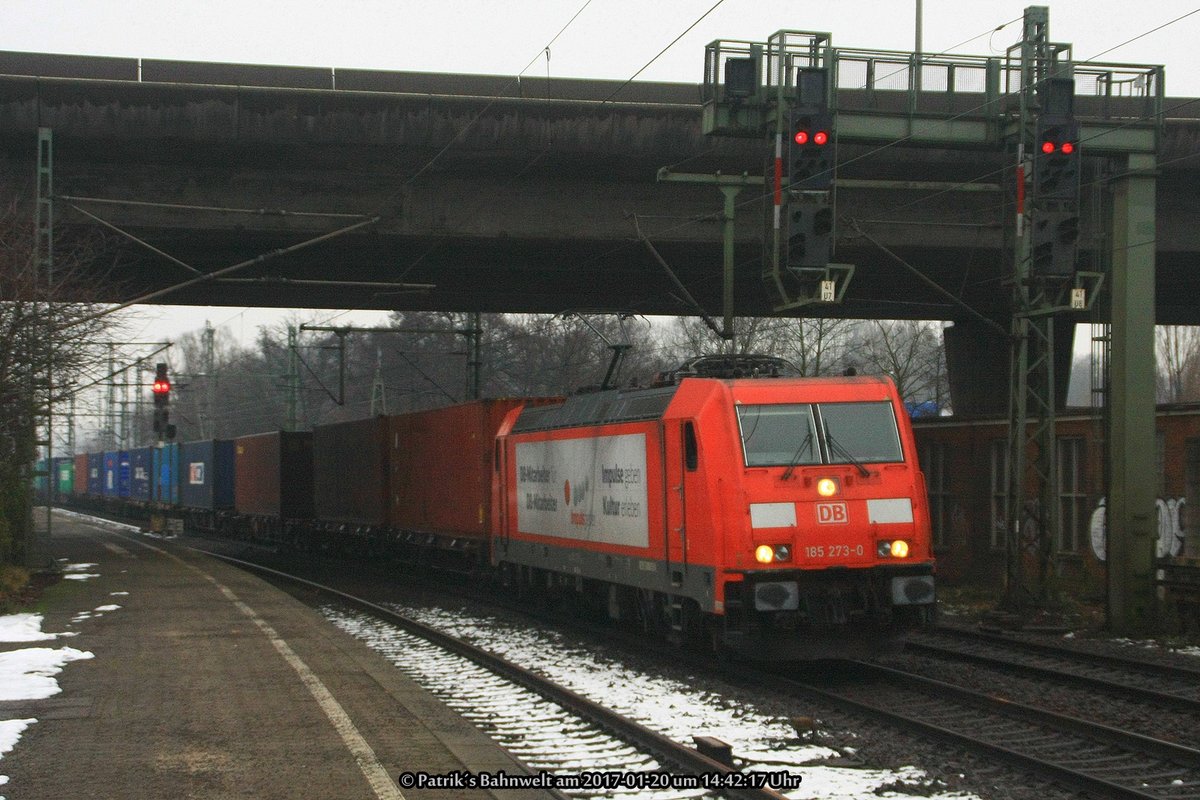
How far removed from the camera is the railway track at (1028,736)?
27.9 ft

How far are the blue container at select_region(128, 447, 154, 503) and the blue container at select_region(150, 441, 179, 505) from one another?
3.05ft

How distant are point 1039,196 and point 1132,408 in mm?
2973

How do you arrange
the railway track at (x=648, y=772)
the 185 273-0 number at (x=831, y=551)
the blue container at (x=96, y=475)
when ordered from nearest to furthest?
the railway track at (x=648, y=772), the 185 273-0 number at (x=831, y=551), the blue container at (x=96, y=475)

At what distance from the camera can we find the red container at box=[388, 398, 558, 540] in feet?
73.2

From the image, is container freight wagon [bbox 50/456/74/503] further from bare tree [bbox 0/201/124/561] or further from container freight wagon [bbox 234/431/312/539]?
bare tree [bbox 0/201/124/561]

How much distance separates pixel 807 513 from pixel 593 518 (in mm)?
4114

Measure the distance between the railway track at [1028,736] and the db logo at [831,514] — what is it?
4.92ft

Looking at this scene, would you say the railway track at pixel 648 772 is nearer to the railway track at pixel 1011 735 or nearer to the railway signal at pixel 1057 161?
the railway track at pixel 1011 735

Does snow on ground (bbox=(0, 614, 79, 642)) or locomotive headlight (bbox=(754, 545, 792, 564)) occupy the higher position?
locomotive headlight (bbox=(754, 545, 792, 564))

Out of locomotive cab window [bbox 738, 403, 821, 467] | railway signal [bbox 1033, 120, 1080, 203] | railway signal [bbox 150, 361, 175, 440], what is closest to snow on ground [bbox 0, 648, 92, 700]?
locomotive cab window [bbox 738, 403, 821, 467]

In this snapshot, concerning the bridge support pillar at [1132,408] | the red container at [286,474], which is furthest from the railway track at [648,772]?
the red container at [286,474]

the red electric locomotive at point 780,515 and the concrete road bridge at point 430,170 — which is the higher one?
the concrete road bridge at point 430,170

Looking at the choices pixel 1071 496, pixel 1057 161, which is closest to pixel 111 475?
pixel 1071 496

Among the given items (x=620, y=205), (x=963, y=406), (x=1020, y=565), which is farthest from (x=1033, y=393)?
(x=963, y=406)
